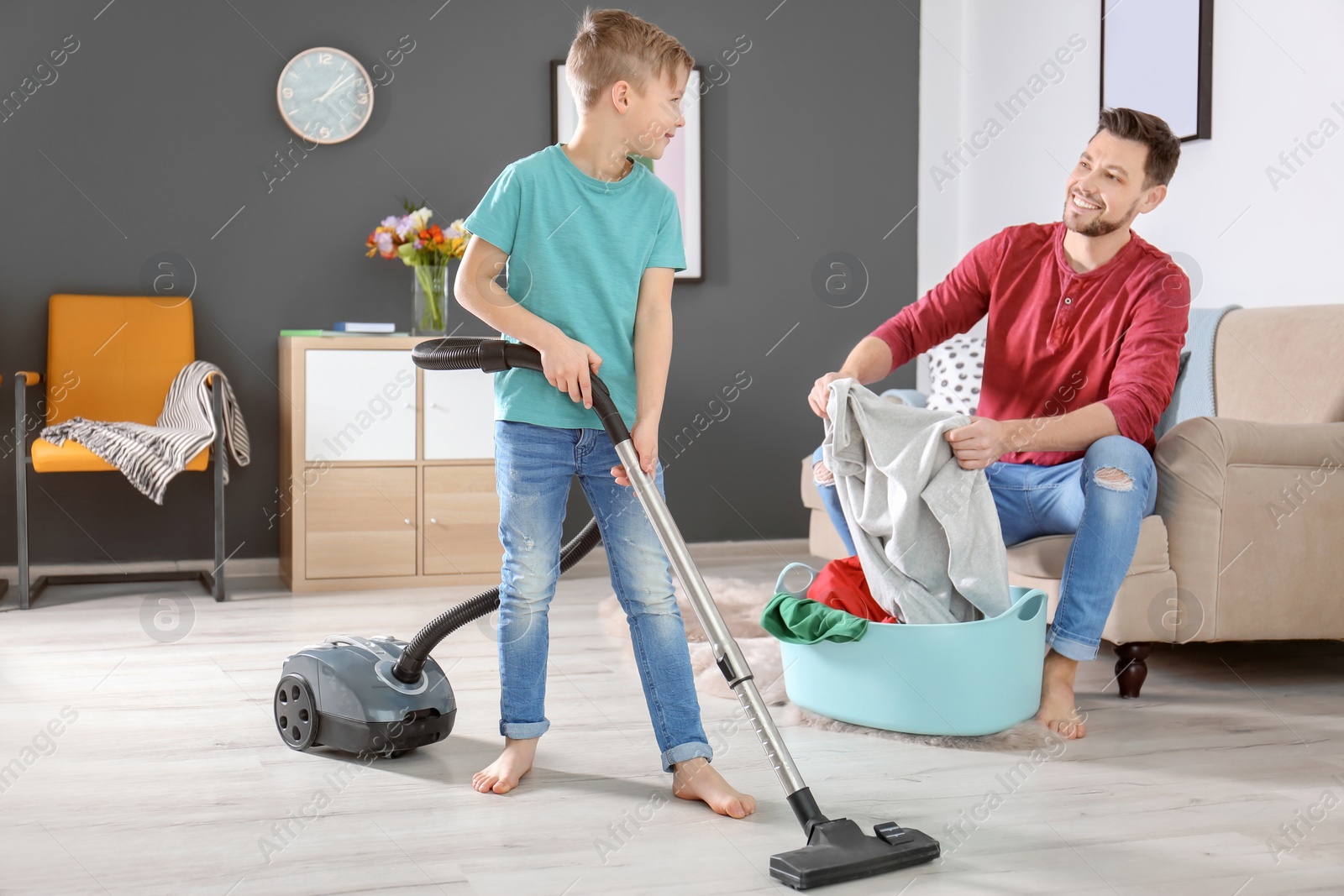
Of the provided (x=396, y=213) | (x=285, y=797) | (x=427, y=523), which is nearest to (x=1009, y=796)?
(x=285, y=797)

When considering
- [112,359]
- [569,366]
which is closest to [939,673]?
[569,366]

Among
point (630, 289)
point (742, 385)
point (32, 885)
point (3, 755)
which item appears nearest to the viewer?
point (32, 885)

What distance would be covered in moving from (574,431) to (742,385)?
253cm

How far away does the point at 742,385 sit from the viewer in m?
4.11

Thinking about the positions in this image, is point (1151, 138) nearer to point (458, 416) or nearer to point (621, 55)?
point (621, 55)

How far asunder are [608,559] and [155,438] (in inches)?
77.5

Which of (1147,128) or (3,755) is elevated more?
(1147,128)

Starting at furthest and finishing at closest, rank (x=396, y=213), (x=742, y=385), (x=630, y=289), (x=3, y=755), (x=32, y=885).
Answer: (x=742, y=385)
(x=396, y=213)
(x=3, y=755)
(x=630, y=289)
(x=32, y=885)

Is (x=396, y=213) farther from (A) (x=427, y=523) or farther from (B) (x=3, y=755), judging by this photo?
(B) (x=3, y=755)

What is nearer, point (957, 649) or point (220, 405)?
point (957, 649)

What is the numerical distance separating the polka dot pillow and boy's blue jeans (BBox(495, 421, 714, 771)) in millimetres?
1787

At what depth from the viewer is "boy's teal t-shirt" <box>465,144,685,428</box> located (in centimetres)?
158

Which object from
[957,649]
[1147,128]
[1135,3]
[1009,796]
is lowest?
[1009,796]

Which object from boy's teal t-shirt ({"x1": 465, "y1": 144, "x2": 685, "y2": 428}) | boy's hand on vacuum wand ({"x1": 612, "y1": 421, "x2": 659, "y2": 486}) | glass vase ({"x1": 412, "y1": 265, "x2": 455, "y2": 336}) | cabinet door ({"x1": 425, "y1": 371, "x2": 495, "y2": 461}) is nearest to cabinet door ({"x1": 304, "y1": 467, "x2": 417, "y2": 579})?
cabinet door ({"x1": 425, "y1": 371, "x2": 495, "y2": 461})
